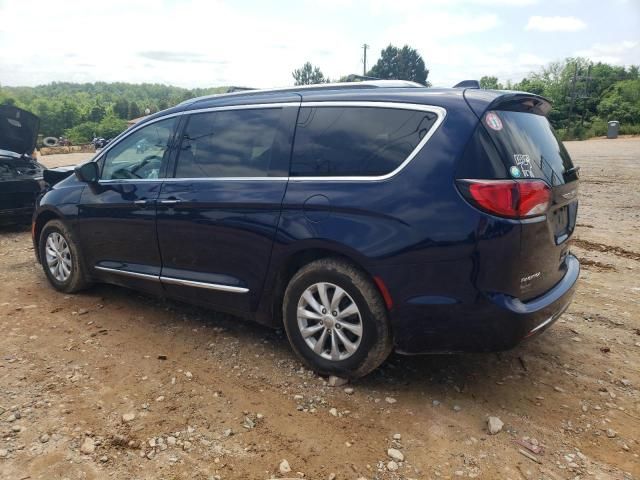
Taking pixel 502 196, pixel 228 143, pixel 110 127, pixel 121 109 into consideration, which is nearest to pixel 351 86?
pixel 228 143

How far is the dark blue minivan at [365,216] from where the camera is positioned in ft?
8.71

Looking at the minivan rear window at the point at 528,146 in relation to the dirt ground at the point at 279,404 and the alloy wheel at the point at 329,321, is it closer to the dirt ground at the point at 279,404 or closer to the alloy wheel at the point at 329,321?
the alloy wheel at the point at 329,321

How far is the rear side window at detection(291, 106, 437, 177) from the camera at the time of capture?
286cm

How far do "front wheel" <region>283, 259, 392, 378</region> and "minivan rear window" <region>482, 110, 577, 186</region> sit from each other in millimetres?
1050

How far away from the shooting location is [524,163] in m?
2.76

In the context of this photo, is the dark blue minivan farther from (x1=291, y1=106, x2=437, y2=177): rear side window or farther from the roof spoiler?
the roof spoiler

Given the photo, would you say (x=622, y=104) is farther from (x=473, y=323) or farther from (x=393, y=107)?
(x=473, y=323)

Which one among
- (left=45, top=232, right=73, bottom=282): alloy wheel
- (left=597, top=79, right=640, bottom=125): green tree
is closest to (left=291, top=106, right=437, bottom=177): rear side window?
(left=45, top=232, right=73, bottom=282): alloy wheel

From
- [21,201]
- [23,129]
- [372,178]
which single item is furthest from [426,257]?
[23,129]

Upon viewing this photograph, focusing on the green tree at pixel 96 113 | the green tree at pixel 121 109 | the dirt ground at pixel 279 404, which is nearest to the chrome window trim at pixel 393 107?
the dirt ground at pixel 279 404

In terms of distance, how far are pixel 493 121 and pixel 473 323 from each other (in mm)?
1108

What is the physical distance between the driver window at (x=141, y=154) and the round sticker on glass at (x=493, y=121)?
96.4 inches

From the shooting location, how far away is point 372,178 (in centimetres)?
289

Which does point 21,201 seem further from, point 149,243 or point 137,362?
point 137,362
